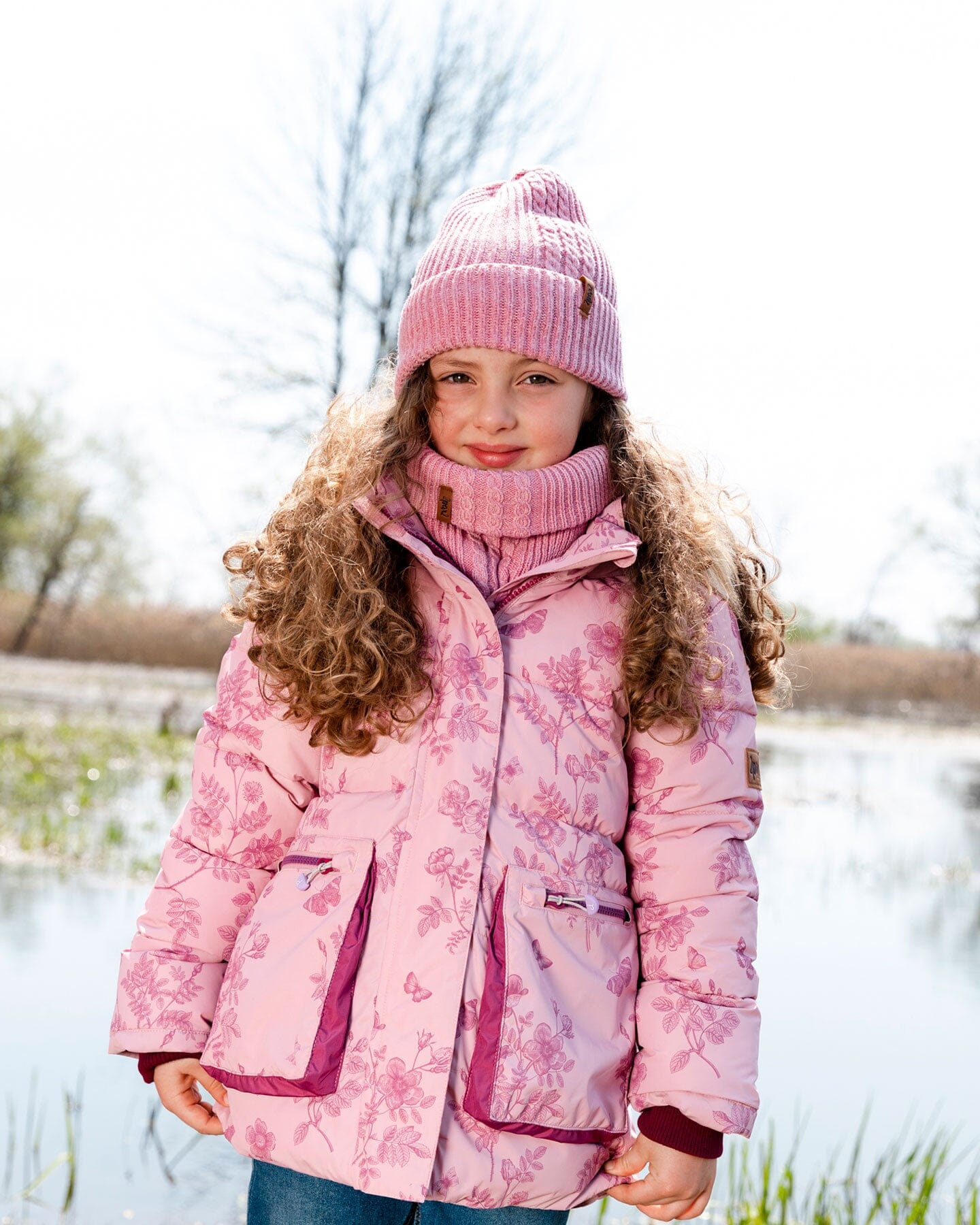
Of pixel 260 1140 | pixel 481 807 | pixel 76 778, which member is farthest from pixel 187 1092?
pixel 76 778

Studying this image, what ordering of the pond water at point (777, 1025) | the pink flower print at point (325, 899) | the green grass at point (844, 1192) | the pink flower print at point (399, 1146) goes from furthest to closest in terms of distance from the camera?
the pond water at point (777, 1025)
the green grass at point (844, 1192)
the pink flower print at point (325, 899)
the pink flower print at point (399, 1146)

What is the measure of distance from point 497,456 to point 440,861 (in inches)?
21.3

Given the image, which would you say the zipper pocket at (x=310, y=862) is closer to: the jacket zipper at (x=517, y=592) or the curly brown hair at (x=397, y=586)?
the curly brown hair at (x=397, y=586)

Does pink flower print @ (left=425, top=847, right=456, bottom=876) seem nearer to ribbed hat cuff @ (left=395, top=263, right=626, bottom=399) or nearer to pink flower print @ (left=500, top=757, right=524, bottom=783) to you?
pink flower print @ (left=500, top=757, right=524, bottom=783)

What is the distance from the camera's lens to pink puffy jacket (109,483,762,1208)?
4.44 ft

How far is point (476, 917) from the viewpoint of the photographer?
1384 millimetres

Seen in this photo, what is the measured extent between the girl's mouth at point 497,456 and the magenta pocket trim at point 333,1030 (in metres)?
0.55

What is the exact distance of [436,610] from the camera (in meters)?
1.61

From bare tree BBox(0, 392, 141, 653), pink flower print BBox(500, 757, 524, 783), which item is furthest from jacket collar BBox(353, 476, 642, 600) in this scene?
bare tree BBox(0, 392, 141, 653)

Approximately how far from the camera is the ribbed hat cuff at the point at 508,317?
162cm

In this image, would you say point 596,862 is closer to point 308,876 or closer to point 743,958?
point 743,958

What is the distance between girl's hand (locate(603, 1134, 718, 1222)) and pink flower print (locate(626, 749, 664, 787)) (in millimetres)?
412

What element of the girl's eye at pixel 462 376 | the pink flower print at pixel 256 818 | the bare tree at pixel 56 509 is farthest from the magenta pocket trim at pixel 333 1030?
the bare tree at pixel 56 509

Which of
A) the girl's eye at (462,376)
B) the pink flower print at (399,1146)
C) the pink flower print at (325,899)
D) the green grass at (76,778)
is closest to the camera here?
the pink flower print at (399,1146)
